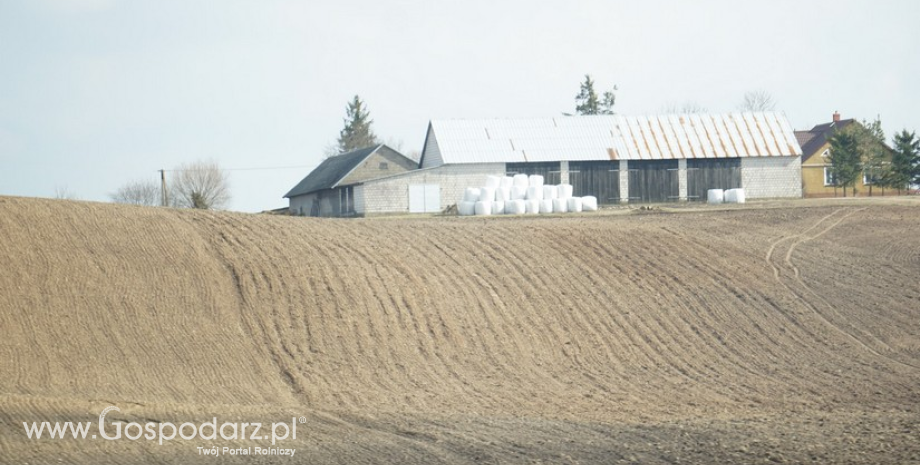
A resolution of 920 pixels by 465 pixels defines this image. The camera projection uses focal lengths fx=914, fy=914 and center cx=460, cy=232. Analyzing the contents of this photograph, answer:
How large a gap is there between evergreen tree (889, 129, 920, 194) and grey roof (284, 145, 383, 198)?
30561 mm

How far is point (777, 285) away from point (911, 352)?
4.47 meters

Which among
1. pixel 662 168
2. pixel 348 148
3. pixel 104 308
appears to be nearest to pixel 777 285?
pixel 104 308

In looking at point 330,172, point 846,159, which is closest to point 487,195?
point 330,172

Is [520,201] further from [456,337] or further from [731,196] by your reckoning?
[456,337]

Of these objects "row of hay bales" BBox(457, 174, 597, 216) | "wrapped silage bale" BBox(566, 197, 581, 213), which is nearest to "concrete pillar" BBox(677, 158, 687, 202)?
"row of hay bales" BBox(457, 174, 597, 216)

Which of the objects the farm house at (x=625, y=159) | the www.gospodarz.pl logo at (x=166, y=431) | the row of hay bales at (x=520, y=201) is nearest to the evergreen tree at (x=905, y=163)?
the farm house at (x=625, y=159)

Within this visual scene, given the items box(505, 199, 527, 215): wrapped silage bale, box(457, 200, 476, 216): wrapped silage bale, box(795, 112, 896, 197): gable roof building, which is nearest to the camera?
box(505, 199, 527, 215): wrapped silage bale

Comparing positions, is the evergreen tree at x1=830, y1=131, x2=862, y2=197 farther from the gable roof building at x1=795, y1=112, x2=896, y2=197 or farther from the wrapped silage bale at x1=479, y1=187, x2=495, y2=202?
the wrapped silage bale at x1=479, y1=187, x2=495, y2=202

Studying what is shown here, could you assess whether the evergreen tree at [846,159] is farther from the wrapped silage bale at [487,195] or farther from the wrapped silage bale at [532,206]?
the wrapped silage bale at [487,195]

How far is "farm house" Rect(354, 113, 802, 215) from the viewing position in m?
47.9

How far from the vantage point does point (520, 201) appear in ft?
133

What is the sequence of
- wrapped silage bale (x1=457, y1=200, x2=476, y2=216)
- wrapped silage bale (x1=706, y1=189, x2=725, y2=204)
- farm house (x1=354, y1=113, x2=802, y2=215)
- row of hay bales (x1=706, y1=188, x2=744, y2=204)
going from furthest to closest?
farm house (x1=354, y1=113, x2=802, y2=215)
wrapped silage bale (x1=706, y1=189, x2=725, y2=204)
row of hay bales (x1=706, y1=188, x2=744, y2=204)
wrapped silage bale (x1=457, y1=200, x2=476, y2=216)

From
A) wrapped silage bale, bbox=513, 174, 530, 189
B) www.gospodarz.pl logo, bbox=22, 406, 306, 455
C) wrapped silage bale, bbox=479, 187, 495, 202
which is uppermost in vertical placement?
wrapped silage bale, bbox=513, 174, 530, 189

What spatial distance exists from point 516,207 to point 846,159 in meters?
23.7
